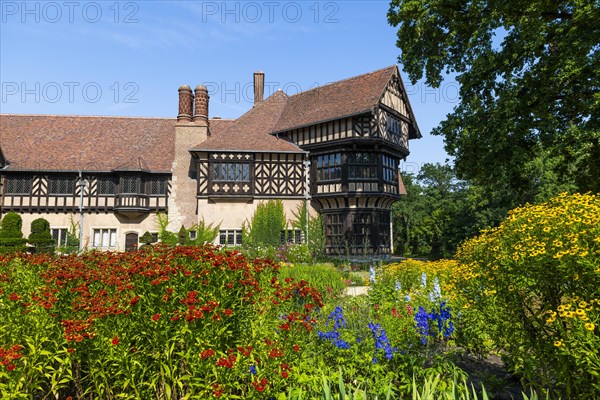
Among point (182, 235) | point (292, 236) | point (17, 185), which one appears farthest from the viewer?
point (17, 185)

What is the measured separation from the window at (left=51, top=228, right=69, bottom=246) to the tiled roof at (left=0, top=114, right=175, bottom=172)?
4239 mm

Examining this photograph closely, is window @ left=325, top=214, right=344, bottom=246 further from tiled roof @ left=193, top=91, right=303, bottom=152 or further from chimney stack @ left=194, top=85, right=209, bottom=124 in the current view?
chimney stack @ left=194, top=85, right=209, bottom=124

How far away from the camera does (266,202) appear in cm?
2425

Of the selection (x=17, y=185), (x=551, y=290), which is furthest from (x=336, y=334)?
(x=17, y=185)

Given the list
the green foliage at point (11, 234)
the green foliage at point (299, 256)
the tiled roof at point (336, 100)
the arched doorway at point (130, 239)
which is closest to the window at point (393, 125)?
the tiled roof at point (336, 100)

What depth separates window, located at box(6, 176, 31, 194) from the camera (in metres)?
25.2

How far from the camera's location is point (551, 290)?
3.82m

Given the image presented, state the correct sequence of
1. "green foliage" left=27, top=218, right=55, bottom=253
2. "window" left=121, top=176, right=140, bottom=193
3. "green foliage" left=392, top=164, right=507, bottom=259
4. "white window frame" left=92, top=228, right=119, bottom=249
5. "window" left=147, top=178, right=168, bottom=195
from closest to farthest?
"green foliage" left=27, top=218, right=55, bottom=253
"window" left=121, top=176, right=140, bottom=193
"white window frame" left=92, top=228, right=119, bottom=249
"window" left=147, top=178, right=168, bottom=195
"green foliage" left=392, top=164, right=507, bottom=259

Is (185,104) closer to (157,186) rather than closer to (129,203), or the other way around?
(157,186)

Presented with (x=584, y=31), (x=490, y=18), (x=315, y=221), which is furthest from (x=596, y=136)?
(x=315, y=221)

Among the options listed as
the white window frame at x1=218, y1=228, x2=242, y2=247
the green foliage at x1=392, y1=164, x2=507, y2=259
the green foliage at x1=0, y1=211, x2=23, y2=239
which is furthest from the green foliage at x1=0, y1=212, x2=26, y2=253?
the green foliage at x1=392, y1=164, x2=507, y2=259

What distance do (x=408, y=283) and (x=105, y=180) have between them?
23417 millimetres

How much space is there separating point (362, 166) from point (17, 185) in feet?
76.0

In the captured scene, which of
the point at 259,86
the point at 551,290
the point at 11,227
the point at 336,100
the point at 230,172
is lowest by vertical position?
the point at 551,290
